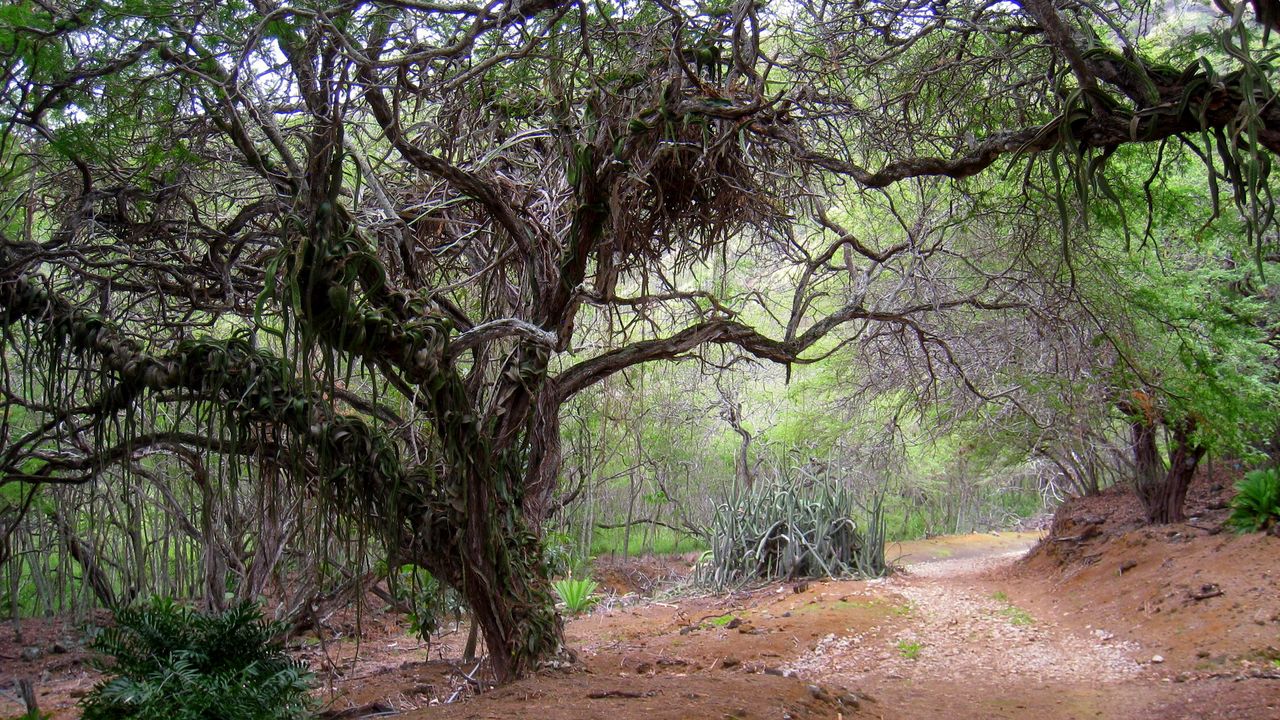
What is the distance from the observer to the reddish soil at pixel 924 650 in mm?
4221

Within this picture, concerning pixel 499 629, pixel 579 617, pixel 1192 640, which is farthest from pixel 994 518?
pixel 499 629

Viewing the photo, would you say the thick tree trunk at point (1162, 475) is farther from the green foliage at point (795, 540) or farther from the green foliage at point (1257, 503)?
the green foliage at point (795, 540)

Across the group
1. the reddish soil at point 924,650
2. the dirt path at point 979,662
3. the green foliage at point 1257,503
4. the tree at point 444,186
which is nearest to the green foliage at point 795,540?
the reddish soil at point 924,650

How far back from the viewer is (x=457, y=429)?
384cm

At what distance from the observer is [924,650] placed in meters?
6.56

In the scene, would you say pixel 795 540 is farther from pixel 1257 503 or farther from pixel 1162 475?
pixel 1257 503

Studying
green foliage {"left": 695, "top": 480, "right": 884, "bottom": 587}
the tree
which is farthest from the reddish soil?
the tree

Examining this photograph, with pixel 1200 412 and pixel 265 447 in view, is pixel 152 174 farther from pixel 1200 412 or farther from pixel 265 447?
pixel 1200 412

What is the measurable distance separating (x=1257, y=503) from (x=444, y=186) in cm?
708

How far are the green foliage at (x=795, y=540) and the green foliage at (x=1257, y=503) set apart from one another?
388 centimetres

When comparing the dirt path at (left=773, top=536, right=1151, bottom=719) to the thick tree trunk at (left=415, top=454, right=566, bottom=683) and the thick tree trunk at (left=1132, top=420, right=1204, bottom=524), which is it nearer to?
the thick tree trunk at (left=1132, top=420, right=1204, bottom=524)

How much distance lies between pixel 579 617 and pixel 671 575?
5.30m

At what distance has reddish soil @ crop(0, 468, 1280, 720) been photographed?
13.9 feet

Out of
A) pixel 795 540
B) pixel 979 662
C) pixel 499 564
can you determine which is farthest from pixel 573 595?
pixel 499 564
